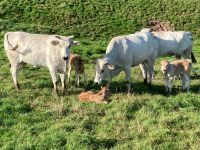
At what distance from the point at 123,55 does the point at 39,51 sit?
304 centimetres

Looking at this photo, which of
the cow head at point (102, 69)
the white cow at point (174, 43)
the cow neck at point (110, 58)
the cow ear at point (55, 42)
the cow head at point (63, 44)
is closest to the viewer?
the cow head at point (63, 44)

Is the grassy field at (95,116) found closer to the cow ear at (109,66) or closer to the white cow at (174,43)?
the cow ear at (109,66)

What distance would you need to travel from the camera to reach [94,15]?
3522cm

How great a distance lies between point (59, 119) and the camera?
12117mm

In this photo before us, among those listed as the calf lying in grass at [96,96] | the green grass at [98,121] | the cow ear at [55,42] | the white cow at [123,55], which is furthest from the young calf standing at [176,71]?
the cow ear at [55,42]

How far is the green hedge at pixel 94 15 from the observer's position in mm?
31922

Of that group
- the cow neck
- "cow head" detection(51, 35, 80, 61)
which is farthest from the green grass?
"cow head" detection(51, 35, 80, 61)

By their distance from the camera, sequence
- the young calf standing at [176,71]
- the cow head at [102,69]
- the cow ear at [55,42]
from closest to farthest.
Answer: the cow head at [102,69] → the cow ear at [55,42] → the young calf standing at [176,71]

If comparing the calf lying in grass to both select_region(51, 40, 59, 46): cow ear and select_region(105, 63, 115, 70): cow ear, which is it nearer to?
select_region(105, 63, 115, 70): cow ear

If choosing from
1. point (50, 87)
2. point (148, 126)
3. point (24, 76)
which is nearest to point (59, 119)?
point (148, 126)

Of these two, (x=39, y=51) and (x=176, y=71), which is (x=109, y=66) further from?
(x=176, y=71)

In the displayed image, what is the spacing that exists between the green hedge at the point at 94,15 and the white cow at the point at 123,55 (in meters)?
14.3

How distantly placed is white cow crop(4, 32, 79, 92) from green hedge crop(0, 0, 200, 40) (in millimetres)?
13841

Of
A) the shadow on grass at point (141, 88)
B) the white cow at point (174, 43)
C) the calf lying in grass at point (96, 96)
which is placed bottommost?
the shadow on grass at point (141, 88)
